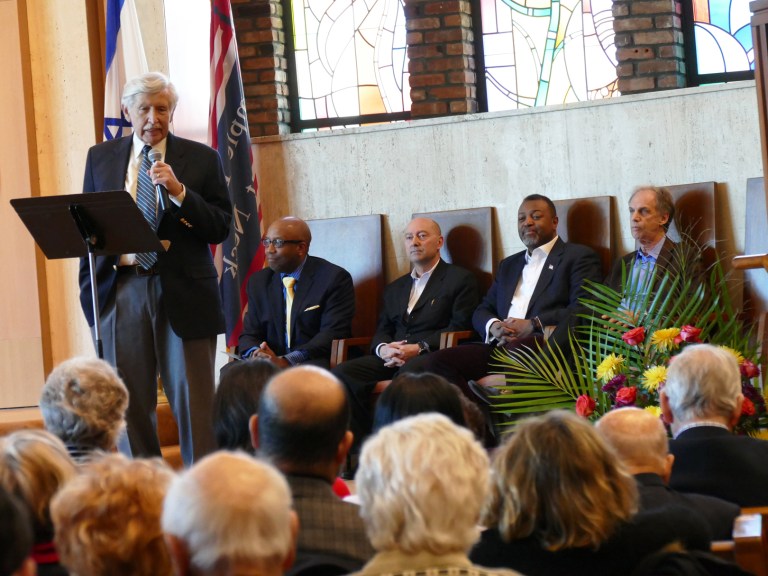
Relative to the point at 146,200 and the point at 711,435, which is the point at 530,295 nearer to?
the point at 146,200

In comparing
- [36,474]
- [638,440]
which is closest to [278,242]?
[638,440]

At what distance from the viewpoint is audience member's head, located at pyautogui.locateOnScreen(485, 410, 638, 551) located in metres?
1.97

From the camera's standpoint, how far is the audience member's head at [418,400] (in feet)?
8.86

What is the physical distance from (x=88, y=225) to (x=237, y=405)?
1.53 metres

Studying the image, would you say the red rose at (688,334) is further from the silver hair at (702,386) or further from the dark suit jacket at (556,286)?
the dark suit jacket at (556,286)

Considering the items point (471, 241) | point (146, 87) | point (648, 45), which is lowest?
point (471, 241)

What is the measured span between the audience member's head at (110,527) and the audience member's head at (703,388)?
5.15 feet

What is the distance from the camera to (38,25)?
6355 mm

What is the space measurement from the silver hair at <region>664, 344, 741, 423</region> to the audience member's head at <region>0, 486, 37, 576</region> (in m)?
1.93

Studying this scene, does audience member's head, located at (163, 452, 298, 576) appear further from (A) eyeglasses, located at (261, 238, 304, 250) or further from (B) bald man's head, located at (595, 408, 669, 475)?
(A) eyeglasses, located at (261, 238, 304, 250)

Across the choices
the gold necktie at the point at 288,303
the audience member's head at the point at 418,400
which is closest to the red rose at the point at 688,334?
the audience member's head at the point at 418,400

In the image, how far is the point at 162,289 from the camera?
4520mm

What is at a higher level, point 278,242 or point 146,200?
point 146,200

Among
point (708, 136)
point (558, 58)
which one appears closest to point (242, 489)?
point (708, 136)
